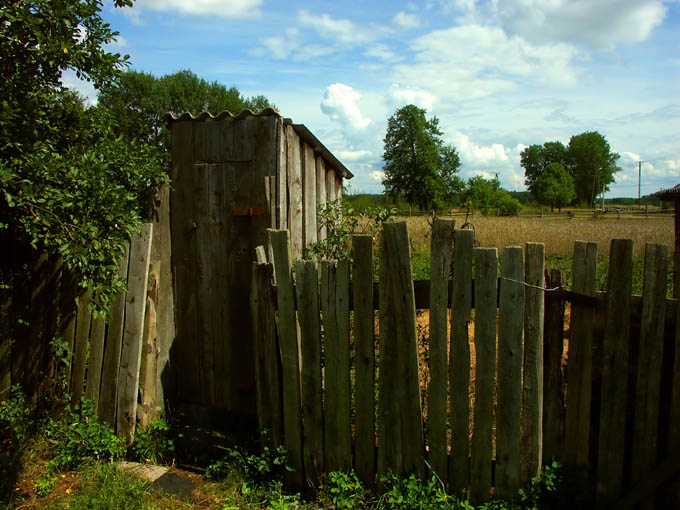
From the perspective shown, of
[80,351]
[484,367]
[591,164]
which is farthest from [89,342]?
[591,164]

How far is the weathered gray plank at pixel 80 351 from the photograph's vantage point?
4.14m

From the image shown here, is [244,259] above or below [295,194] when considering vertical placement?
below

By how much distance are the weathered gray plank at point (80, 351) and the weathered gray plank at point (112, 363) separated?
7.4 inches

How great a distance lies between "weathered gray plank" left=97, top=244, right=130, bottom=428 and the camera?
13.4 ft

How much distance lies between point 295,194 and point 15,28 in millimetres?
2385

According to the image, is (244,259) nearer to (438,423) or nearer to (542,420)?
(438,423)

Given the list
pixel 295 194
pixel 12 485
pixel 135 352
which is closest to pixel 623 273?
pixel 295 194

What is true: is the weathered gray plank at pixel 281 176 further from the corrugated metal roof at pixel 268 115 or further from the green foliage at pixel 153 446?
the green foliage at pixel 153 446

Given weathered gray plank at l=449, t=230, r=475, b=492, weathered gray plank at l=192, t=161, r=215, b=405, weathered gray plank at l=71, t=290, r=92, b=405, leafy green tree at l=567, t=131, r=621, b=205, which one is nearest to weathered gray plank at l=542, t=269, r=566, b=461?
weathered gray plank at l=449, t=230, r=475, b=492

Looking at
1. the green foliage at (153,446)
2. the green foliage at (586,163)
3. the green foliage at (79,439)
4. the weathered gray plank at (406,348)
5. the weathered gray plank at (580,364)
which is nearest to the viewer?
the weathered gray plank at (580,364)

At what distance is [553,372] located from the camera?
9.68 feet

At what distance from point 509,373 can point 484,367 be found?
0.49 ft

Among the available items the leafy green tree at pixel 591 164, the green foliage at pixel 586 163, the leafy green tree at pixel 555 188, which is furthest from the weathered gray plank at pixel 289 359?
the leafy green tree at pixel 591 164

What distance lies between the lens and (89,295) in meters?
4.22
